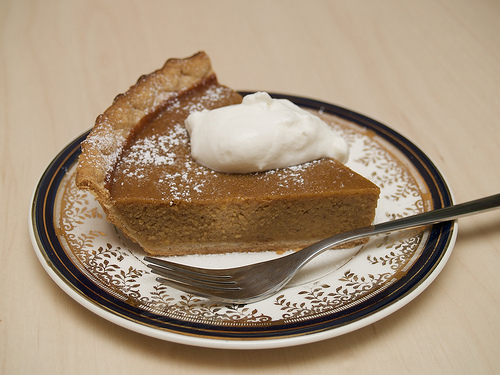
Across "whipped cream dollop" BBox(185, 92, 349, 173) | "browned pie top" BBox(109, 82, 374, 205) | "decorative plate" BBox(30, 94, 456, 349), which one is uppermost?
"whipped cream dollop" BBox(185, 92, 349, 173)

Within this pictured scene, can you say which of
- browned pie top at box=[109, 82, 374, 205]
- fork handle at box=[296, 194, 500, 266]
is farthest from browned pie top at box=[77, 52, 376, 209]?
fork handle at box=[296, 194, 500, 266]

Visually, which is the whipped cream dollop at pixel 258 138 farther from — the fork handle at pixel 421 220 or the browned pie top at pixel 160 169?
the fork handle at pixel 421 220

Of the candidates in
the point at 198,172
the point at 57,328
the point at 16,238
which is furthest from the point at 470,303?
the point at 16,238

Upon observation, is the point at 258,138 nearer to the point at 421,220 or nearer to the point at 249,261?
the point at 249,261

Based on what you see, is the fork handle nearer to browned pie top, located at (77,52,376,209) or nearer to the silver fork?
the silver fork

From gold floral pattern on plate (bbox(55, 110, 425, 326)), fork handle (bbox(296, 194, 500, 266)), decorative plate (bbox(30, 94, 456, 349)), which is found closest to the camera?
decorative plate (bbox(30, 94, 456, 349))

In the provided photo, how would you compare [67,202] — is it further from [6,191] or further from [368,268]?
[368,268]
